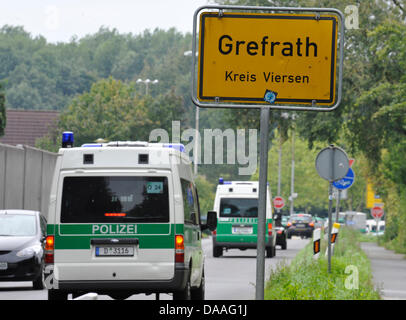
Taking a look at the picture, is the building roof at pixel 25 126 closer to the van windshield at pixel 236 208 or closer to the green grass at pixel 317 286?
the van windshield at pixel 236 208

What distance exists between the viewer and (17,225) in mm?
20703

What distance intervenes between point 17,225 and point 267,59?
12524mm

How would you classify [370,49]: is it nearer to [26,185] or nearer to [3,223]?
[26,185]

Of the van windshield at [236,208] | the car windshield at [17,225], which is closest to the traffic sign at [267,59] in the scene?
the car windshield at [17,225]

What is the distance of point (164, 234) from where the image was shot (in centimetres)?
1344

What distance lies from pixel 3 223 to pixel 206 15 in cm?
1253

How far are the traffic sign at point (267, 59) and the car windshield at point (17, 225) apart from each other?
470 inches

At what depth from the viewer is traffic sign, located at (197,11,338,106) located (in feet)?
29.6

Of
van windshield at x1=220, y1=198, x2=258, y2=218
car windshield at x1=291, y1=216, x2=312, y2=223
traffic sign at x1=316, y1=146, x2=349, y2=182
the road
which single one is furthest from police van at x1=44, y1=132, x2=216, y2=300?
car windshield at x1=291, y1=216, x2=312, y2=223

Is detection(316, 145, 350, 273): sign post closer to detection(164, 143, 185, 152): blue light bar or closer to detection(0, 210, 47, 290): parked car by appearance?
detection(0, 210, 47, 290): parked car

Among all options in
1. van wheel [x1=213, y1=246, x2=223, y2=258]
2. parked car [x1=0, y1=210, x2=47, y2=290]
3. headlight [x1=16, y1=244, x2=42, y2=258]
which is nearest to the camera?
parked car [x1=0, y1=210, x2=47, y2=290]

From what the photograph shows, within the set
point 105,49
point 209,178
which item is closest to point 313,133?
point 209,178

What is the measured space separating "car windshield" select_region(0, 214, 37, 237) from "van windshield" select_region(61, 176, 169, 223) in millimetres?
7054

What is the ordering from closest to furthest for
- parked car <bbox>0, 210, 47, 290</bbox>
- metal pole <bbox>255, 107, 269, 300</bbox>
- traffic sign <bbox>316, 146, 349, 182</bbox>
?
metal pole <bbox>255, 107, 269, 300</bbox>, parked car <bbox>0, 210, 47, 290</bbox>, traffic sign <bbox>316, 146, 349, 182</bbox>
